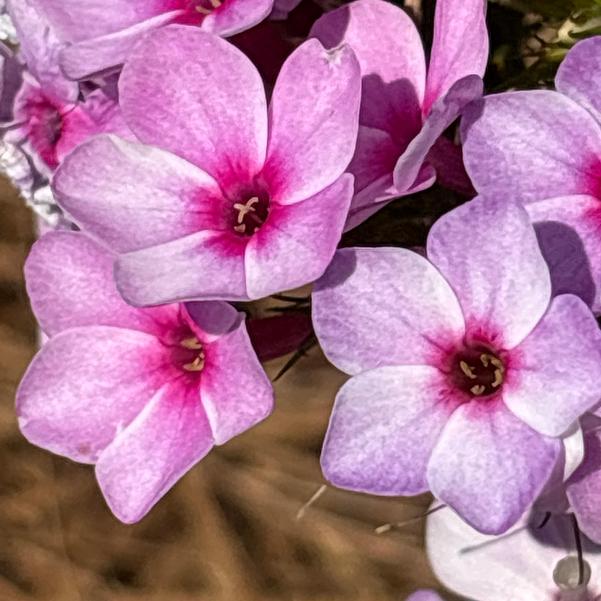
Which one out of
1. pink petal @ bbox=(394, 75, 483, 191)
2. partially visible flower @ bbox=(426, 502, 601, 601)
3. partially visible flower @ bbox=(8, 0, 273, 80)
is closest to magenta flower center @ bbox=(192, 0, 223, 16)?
partially visible flower @ bbox=(8, 0, 273, 80)

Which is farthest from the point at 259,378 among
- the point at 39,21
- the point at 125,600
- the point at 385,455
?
the point at 125,600

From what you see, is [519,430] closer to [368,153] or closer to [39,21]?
[368,153]

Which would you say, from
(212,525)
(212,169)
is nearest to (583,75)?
(212,169)

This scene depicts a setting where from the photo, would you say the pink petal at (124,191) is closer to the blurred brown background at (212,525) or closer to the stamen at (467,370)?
the stamen at (467,370)

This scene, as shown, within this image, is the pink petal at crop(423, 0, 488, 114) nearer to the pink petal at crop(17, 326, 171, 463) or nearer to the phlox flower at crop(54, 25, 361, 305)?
the phlox flower at crop(54, 25, 361, 305)

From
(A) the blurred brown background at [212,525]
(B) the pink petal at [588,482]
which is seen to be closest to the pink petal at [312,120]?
(B) the pink petal at [588,482]

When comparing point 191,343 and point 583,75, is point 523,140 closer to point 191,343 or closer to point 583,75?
point 583,75
